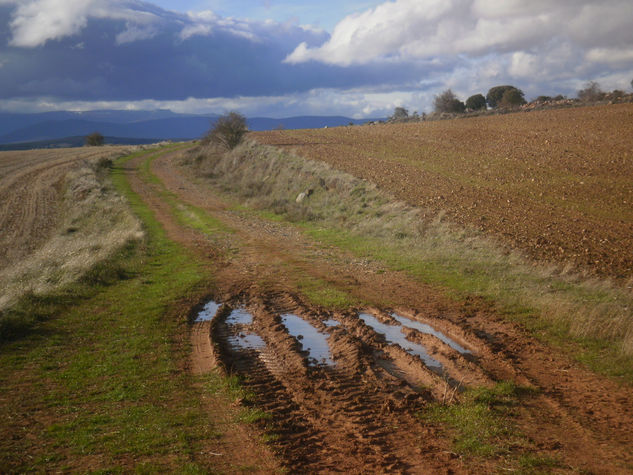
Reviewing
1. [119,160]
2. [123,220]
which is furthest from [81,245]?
[119,160]

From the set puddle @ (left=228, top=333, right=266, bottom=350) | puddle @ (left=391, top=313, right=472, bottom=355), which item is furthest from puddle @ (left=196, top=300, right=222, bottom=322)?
puddle @ (left=391, top=313, right=472, bottom=355)

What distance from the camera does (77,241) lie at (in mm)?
18984

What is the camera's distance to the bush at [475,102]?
72188mm

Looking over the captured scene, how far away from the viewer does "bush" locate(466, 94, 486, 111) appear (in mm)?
72188

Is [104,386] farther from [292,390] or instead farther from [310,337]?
[310,337]

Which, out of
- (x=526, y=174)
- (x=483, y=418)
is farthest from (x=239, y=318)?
(x=526, y=174)

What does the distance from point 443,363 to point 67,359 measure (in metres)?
6.30

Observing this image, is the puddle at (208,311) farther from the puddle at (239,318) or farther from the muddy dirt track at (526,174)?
the muddy dirt track at (526,174)

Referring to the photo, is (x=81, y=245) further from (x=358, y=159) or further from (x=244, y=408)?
(x=358, y=159)

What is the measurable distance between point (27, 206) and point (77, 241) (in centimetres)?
1328

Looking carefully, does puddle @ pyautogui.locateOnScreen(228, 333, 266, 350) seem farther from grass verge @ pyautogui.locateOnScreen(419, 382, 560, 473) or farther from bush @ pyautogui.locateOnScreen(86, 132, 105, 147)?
bush @ pyautogui.locateOnScreen(86, 132, 105, 147)

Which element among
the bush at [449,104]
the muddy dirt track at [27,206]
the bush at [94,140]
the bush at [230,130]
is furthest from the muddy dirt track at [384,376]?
the bush at [94,140]

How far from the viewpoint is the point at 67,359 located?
27.1 feet

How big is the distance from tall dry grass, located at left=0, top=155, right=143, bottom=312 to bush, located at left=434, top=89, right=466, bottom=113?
48422mm
